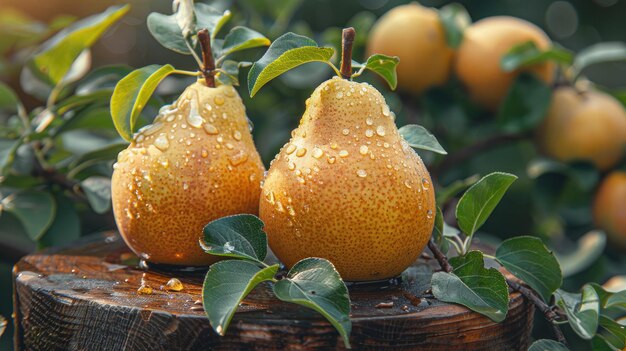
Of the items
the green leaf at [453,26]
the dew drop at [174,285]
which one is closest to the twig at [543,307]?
the dew drop at [174,285]

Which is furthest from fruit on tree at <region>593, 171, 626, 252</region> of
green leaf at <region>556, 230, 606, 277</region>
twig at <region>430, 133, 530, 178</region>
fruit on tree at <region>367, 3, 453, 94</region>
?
fruit on tree at <region>367, 3, 453, 94</region>

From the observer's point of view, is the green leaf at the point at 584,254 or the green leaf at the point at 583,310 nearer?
the green leaf at the point at 583,310

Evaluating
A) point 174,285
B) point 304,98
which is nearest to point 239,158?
point 174,285

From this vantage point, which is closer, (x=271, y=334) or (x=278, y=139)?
(x=271, y=334)

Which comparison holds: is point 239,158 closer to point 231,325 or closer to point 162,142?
point 162,142

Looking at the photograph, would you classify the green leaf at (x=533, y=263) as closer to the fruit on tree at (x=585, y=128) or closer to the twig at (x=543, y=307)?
the twig at (x=543, y=307)

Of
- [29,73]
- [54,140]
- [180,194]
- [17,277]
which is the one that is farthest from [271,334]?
[29,73]

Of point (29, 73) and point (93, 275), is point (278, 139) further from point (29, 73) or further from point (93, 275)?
point (93, 275)
